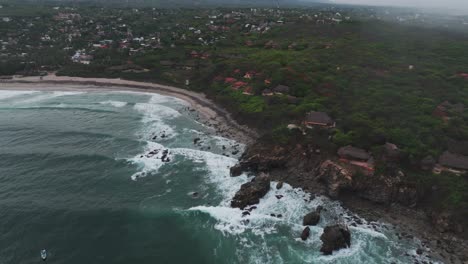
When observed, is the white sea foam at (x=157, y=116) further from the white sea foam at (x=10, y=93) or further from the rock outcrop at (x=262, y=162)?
the white sea foam at (x=10, y=93)

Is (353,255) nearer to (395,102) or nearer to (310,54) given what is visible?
(395,102)

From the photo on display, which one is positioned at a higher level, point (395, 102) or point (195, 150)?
point (395, 102)

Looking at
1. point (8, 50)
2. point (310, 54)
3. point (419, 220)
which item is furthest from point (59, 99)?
point (419, 220)

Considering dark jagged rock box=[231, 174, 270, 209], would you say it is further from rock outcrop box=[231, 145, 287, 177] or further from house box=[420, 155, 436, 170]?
house box=[420, 155, 436, 170]

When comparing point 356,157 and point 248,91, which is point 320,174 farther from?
point 248,91

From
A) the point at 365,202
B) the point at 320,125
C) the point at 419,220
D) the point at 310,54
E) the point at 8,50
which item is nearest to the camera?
the point at 419,220

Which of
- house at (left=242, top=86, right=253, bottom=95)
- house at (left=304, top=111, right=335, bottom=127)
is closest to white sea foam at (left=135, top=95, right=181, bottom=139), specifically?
house at (left=242, top=86, right=253, bottom=95)
